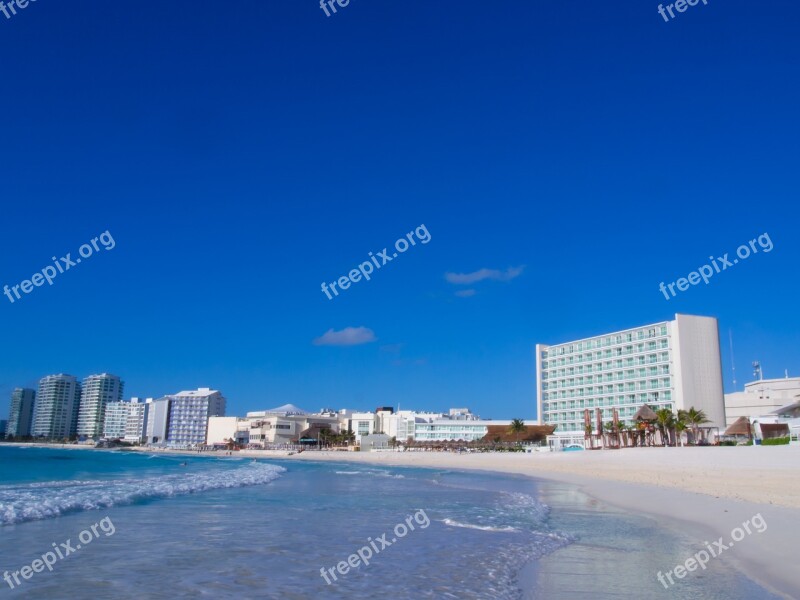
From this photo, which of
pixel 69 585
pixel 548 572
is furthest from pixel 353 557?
pixel 69 585

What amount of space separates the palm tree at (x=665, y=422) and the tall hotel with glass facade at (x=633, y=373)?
15046 mm

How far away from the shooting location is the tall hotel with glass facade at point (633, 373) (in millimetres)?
82312

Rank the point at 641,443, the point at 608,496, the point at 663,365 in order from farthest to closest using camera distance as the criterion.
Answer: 1. the point at 663,365
2. the point at 641,443
3. the point at 608,496

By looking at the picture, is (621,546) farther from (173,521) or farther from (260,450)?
(260,450)

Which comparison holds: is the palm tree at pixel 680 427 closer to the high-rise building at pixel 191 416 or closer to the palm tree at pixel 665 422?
the palm tree at pixel 665 422

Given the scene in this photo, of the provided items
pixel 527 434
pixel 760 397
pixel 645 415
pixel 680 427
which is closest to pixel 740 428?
pixel 680 427

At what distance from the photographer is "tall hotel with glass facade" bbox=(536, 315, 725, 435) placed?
82.3 m

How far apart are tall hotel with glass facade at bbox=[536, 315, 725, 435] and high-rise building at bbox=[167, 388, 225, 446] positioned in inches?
4616

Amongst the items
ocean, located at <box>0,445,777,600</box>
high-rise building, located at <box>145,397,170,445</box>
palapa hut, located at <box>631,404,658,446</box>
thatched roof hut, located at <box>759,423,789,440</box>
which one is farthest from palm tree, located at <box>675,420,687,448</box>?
high-rise building, located at <box>145,397,170,445</box>

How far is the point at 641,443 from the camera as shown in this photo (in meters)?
69.9

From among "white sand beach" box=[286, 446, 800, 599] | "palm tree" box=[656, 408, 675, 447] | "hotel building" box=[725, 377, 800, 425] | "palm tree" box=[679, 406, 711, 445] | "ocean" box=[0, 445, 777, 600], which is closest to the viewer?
"ocean" box=[0, 445, 777, 600]

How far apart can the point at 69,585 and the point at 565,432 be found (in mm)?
88324

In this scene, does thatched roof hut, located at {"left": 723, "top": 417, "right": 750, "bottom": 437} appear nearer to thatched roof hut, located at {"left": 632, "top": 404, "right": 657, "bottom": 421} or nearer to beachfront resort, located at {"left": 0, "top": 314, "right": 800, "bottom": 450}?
beachfront resort, located at {"left": 0, "top": 314, "right": 800, "bottom": 450}

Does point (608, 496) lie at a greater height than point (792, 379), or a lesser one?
lesser
